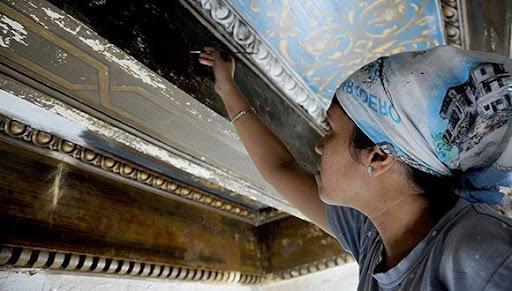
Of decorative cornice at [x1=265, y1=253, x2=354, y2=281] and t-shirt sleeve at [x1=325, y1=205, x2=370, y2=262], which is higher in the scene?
t-shirt sleeve at [x1=325, y1=205, x2=370, y2=262]

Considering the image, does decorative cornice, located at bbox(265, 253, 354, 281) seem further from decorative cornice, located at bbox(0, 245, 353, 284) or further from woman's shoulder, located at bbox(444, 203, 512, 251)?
woman's shoulder, located at bbox(444, 203, 512, 251)

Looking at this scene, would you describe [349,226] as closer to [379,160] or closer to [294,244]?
[379,160]

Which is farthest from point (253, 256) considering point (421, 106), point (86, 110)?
point (421, 106)

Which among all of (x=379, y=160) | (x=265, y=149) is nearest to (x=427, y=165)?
(x=379, y=160)

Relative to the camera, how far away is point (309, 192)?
941mm

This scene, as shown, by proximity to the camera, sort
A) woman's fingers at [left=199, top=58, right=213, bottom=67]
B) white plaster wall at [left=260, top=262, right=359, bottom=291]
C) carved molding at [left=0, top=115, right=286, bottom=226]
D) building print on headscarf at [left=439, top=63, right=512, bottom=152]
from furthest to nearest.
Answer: white plaster wall at [left=260, top=262, right=359, bottom=291] → carved molding at [left=0, top=115, right=286, bottom=226] → woman's fingers at [left=199, top=58, right=213, bottom=67] → building print on headscarf at [left=439, top=63, right=512, bottom=152]

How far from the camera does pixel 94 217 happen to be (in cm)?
119

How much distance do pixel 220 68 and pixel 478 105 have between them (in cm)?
56

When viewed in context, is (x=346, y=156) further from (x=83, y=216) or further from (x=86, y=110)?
(x=83, y=216)

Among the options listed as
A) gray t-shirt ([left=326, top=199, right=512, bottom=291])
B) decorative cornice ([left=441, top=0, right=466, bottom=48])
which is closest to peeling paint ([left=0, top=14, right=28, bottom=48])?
gray t-shirt ([left=326, top=199, right=512, bottom=291])

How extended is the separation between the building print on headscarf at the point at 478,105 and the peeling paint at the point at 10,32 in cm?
67

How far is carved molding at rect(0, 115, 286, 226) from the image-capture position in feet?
3.45

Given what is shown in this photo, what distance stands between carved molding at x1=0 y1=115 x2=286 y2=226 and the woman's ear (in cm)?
83

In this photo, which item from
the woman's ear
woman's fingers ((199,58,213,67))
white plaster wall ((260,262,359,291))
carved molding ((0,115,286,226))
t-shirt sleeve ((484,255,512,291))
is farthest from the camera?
white plaster wall ((260,262,359,291))
